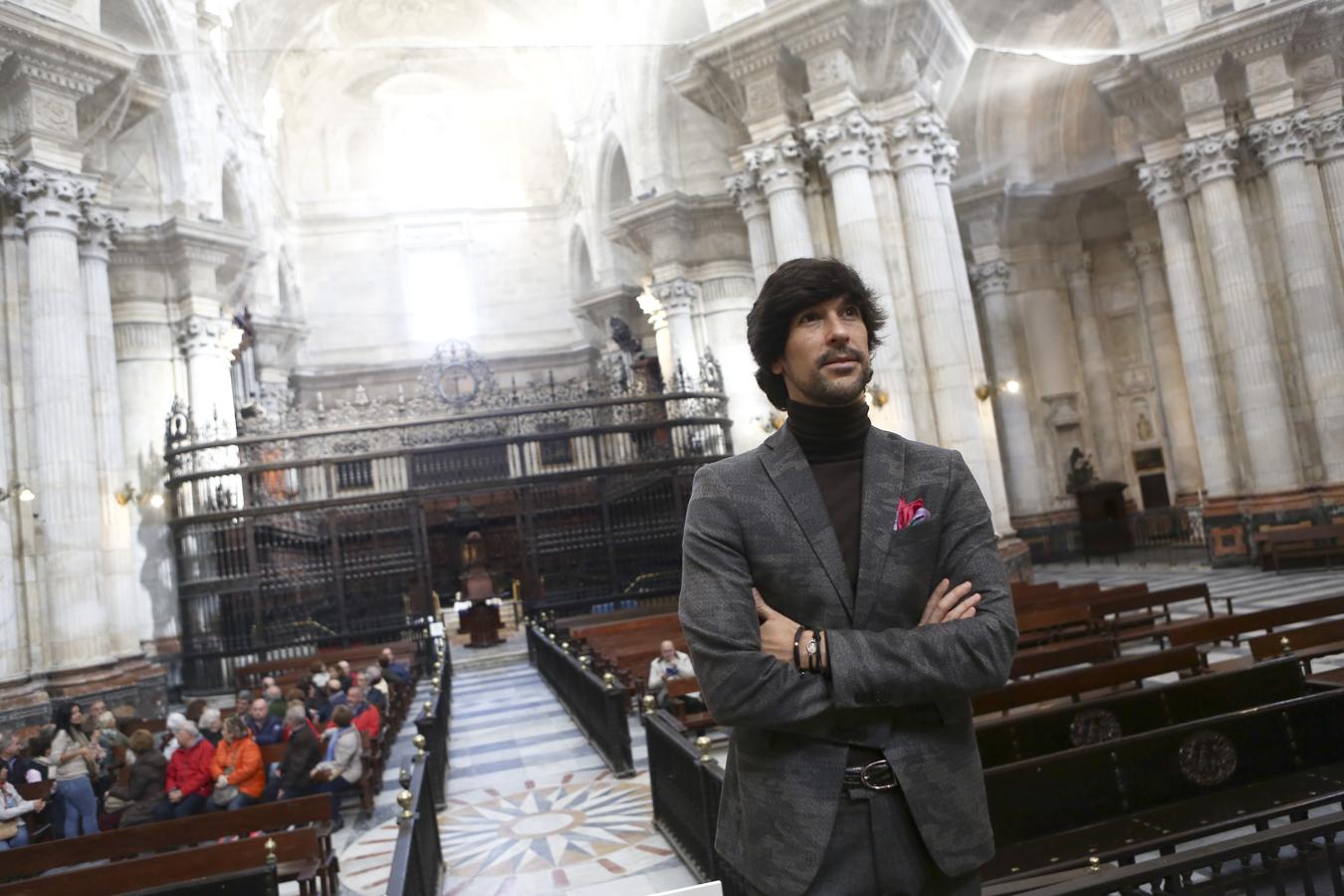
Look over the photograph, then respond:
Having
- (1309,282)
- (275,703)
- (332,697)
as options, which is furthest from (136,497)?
(1309,282)

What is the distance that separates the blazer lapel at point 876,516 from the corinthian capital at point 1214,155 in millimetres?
18133

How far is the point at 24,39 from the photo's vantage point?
12.6m

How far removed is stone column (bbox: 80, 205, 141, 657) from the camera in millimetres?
14500

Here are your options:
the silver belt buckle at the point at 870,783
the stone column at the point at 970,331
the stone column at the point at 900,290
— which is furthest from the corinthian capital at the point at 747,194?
the silver belt buckle at the point at 870,783

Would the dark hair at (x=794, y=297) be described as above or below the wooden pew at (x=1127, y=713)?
above

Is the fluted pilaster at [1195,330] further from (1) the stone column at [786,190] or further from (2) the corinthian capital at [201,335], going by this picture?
(2) the corinthian capital at [201,335]

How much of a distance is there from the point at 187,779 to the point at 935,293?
1172cm

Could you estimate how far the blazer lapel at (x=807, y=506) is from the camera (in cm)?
190

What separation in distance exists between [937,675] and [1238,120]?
1924 cm

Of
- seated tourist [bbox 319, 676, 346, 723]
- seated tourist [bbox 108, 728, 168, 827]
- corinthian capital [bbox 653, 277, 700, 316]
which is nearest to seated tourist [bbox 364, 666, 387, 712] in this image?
seated tourist [bbox 319, 676, 346, 723]

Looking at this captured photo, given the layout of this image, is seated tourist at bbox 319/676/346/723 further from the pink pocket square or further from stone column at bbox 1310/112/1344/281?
stone column at bbox 1310/112/1344/281

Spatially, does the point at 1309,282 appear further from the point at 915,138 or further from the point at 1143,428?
the point at 1143,428

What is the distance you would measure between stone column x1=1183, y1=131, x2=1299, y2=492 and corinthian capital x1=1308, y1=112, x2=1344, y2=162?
50.0 inches

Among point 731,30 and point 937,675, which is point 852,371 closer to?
point 937,675
